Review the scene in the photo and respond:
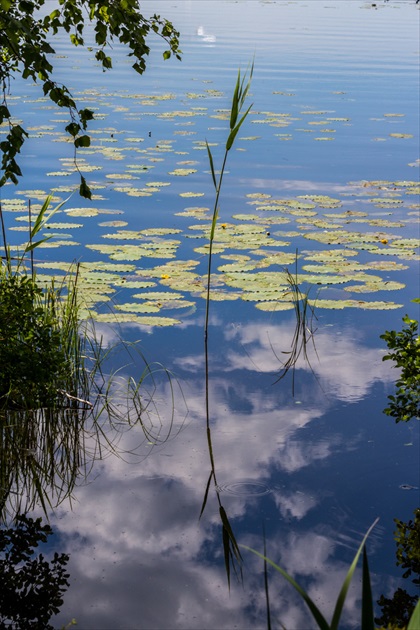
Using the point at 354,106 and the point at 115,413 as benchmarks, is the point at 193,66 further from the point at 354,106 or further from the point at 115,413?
the point at 115,413

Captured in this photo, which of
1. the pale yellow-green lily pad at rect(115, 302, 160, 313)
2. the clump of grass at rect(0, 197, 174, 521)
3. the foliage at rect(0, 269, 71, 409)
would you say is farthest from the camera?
the pale yellow-green lily pad at rect(115, 302, 160, 313)

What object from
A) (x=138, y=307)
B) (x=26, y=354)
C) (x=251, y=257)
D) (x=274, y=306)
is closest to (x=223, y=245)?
(x=251, y=257)

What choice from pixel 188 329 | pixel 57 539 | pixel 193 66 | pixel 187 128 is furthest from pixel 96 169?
pixel 193 66

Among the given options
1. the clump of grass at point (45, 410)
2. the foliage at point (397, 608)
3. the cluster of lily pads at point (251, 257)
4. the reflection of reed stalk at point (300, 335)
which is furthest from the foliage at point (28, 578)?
the cluster of lily pads at point (251, 257)

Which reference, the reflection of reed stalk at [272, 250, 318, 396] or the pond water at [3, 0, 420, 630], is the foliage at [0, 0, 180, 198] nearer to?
the pond water at [3, 0, 420, 630]

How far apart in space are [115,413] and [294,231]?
2884 millimetres

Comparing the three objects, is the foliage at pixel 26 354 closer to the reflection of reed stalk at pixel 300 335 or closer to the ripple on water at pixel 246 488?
the ripple on water at pixel 246 488

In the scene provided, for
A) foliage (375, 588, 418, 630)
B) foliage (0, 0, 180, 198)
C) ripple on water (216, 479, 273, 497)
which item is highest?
foliage (0, 0, 180, 198)

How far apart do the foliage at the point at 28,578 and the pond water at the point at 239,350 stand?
0.17 ft

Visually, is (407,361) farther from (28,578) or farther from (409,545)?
(28,578)

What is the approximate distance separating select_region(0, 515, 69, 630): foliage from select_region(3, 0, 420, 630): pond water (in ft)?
0.17

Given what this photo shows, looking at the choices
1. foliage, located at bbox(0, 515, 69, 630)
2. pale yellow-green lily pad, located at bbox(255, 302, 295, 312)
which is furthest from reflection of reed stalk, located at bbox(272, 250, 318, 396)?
foliage, located at bbox(0, 515, 69, 630)

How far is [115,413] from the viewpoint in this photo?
12.7 feet

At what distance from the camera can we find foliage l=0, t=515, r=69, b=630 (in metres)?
2.61
